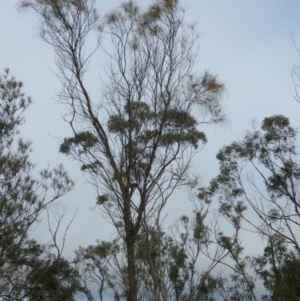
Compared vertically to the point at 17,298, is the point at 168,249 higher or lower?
higher

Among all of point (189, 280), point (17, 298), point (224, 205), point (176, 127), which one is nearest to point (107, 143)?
point (176, 127)

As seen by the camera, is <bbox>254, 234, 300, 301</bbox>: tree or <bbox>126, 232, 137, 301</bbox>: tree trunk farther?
<bbox>254, 234, 300, 301</bbox>: tree

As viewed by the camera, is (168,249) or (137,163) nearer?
(137,163)

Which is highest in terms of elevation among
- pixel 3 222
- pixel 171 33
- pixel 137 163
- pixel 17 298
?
pixel 171 33

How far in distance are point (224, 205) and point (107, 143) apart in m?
6.85

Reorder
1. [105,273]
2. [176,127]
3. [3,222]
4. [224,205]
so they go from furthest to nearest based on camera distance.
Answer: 1. [105,273]
2. [224,205]
3. [176,127]
4. [3,222]

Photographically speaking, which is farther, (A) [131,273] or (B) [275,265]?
(B) [275,265]

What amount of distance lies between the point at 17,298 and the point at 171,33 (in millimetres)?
5569

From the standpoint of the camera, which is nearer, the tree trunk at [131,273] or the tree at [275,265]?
the tree trunk at [131,273]

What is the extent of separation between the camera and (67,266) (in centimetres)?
1152

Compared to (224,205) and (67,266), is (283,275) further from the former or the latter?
(67,266)

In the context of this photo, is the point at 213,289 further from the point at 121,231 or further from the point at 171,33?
the point at 171,33

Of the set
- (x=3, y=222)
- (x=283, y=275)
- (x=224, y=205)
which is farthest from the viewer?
(x=224, y=205)

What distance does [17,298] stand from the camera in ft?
29.8
